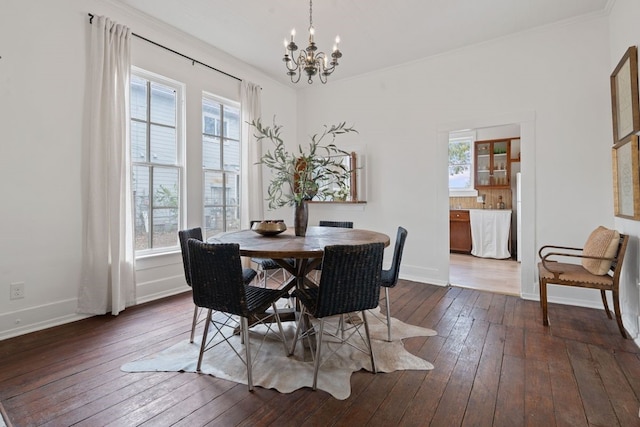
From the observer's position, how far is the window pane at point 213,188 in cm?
418

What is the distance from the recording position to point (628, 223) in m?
2.82

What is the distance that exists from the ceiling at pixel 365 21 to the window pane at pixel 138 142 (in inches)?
46.5

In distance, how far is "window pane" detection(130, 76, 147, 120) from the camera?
3428 mm

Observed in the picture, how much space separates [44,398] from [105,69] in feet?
9.08

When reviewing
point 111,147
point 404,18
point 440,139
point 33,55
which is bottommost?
point 111,147

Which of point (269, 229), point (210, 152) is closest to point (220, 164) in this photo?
point (210, 152)

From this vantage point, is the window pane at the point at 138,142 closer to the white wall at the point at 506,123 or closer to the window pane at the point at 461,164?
the white wall at the point at 506,123

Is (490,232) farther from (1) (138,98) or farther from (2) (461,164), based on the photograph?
(1) (138,98)

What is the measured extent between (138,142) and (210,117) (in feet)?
3.44

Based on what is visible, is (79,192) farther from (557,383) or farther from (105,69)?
(557,383)

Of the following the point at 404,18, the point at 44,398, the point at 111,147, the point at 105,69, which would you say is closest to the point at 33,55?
the point at 105,69

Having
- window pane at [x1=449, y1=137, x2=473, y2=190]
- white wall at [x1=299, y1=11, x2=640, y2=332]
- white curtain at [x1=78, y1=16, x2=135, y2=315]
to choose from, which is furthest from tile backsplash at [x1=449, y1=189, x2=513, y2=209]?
white curtain at [x1=78, y1=16, x2=135, y2=315]

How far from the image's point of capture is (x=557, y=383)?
6.36ft

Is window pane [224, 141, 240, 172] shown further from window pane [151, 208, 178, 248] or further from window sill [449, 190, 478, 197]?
window sill [449, 190, 478, 197]
